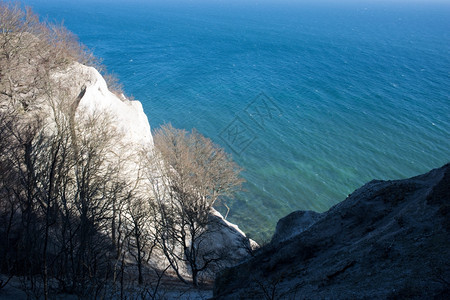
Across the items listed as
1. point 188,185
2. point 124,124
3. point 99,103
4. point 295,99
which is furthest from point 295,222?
point 295,99

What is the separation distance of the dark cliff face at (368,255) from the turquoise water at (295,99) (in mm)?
18116

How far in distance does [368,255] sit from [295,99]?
47.5m

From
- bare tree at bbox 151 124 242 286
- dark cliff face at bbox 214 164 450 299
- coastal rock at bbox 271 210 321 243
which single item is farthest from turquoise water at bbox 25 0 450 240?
dark cliff face at bbox 214 164 450 299

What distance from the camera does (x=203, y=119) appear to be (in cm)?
4800

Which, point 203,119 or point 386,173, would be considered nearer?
point 386,173

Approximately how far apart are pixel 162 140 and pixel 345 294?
891 inches

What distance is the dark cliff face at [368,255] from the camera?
774cm

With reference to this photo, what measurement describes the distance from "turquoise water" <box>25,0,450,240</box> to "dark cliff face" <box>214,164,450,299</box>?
1812 cm

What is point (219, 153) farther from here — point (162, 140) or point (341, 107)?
point (341, 107)

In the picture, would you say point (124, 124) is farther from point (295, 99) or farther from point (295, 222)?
point (295, 99)

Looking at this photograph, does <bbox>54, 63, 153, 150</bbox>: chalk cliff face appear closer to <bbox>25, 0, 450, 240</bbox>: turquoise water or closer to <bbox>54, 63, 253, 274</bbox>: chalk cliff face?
<bbox>54, 63, 253, 274</bbox>: chalk cliff face

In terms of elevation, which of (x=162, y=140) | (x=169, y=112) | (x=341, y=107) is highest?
(x=169, y=112)

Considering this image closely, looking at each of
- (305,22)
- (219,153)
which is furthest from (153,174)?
(305,22)

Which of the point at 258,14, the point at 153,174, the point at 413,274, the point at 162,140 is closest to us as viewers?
the point at 413,274
